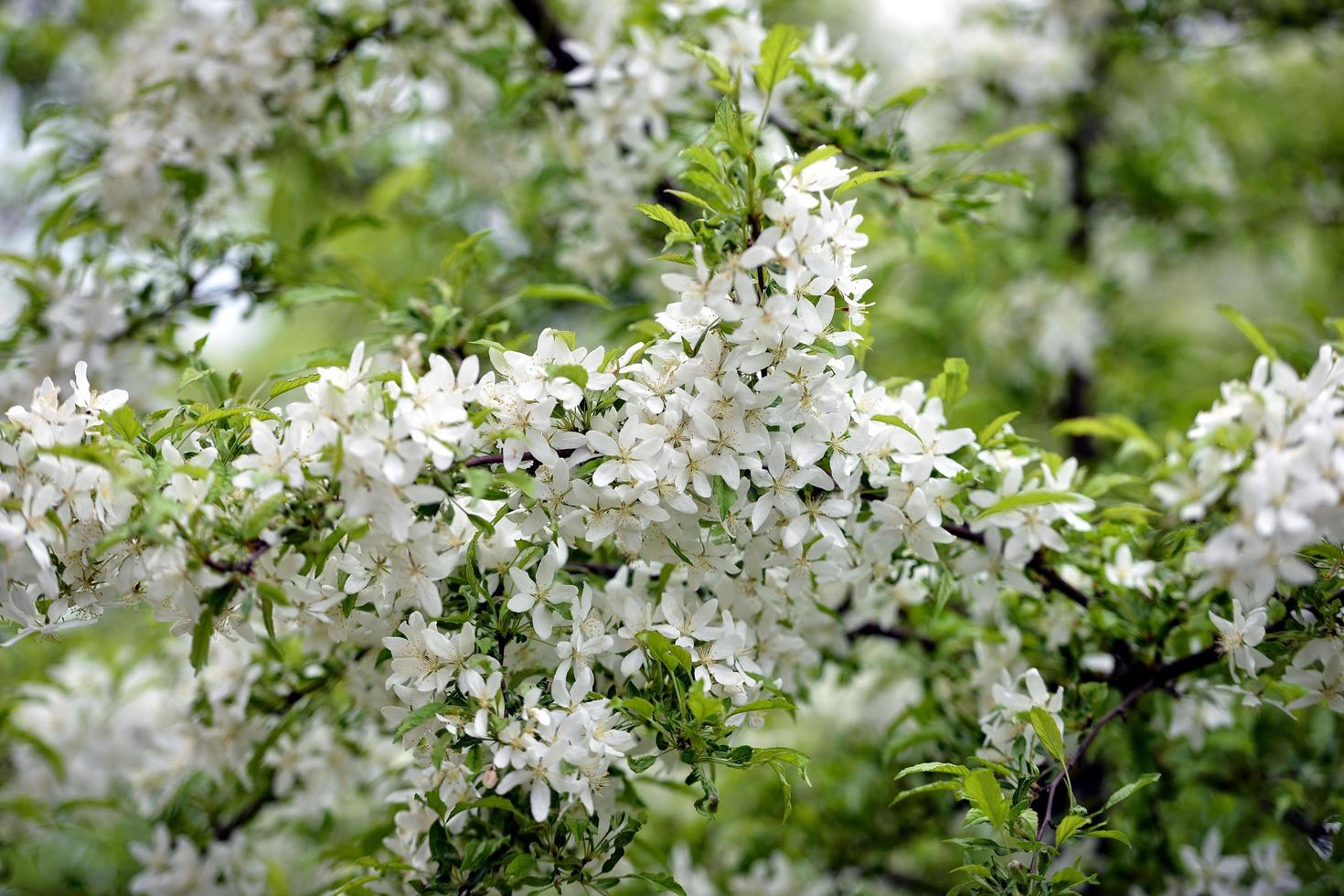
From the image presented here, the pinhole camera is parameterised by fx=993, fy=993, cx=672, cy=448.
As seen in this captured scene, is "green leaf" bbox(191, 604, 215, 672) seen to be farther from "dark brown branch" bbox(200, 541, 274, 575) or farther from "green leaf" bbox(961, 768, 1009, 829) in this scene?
"green leaf" bbox(961, 768, 1009, 829)

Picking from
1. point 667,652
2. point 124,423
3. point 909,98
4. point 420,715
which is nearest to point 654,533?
point 667,652

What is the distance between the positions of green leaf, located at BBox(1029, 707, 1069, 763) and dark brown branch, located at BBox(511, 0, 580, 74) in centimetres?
181

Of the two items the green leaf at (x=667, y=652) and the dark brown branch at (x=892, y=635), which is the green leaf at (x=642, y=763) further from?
the dark brown branch at (x=892, y=635)

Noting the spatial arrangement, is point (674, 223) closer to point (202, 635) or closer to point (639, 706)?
point (639, 706)

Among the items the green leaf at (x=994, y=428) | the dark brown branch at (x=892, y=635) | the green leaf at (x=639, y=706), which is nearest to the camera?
the green leaf at (x=639, y=706)

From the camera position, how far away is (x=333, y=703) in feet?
7.36

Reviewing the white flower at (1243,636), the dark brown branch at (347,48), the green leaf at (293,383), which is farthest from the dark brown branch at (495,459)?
the dark brown branch at (347,48)

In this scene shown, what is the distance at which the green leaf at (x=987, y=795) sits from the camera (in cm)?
139

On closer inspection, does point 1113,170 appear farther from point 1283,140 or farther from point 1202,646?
point 1202,646

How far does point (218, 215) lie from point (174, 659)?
1.33 meters

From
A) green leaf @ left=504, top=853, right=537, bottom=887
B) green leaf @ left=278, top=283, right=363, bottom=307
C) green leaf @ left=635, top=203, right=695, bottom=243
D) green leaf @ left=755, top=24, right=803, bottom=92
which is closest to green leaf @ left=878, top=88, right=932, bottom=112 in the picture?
green leaf @ left=755, top=24, right=803, bottom=92

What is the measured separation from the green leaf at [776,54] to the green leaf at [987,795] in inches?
40.5

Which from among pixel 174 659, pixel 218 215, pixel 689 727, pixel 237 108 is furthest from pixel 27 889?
pixel 689 727

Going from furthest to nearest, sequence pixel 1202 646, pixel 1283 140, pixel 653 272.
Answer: pixel 1283 140
pixel 653 272
pixel 1202 646
